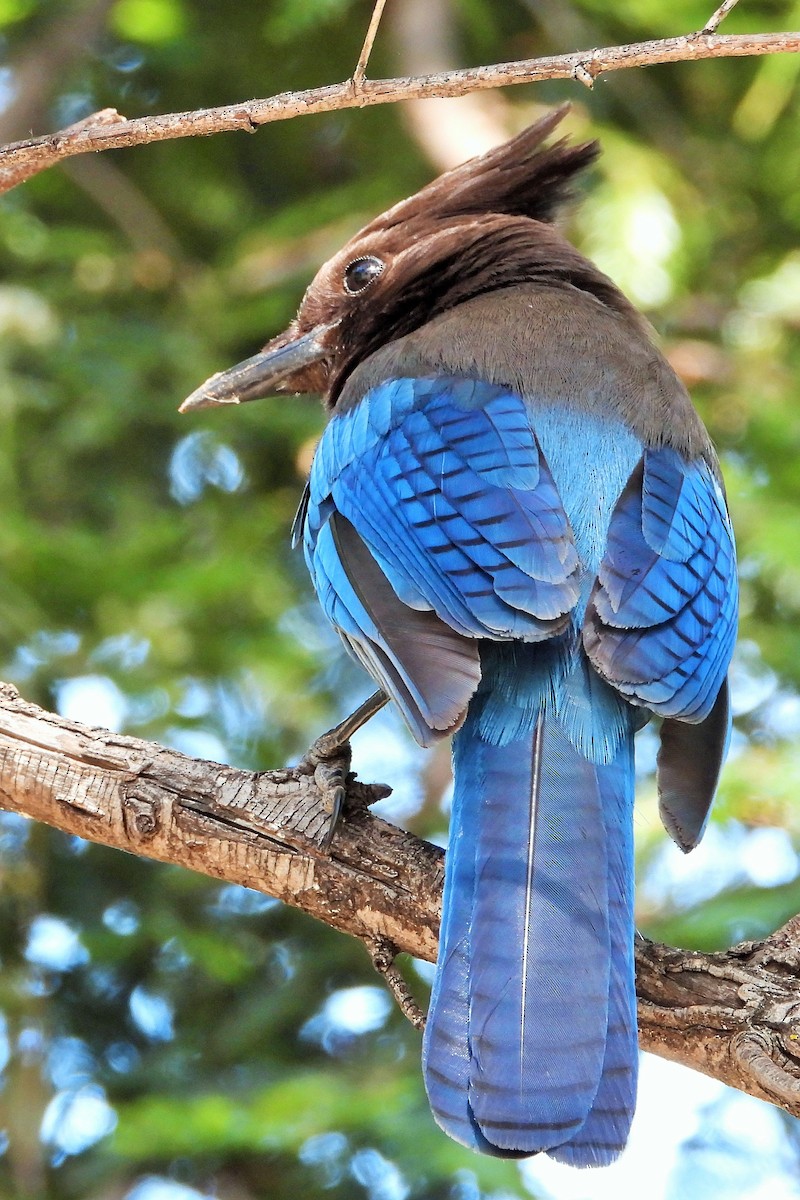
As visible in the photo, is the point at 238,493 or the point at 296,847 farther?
the point at 238,493

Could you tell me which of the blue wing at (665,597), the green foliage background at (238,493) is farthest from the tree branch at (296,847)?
the green foliage background at (238,493)

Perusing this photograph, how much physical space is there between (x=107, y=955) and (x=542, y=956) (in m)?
2.36

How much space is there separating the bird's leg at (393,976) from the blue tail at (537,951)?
13.4 inches

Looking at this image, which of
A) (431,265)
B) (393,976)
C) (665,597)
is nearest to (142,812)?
(393,976)

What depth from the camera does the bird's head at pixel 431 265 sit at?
389 centimetres

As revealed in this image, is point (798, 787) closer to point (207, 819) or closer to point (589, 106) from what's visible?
point (207, 819)

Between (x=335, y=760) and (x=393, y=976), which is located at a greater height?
(x=335, y=760)

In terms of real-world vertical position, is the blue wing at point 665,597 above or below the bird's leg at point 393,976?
above

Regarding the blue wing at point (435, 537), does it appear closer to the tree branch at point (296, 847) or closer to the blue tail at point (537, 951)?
the blue tail at point (537, 951)

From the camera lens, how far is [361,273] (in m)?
4.03

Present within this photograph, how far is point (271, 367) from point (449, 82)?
5.88 ft

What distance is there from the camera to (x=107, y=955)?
4.55m

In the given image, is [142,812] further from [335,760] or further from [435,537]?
[435,537]

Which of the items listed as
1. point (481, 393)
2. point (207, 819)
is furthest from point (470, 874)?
point (481, 393)
